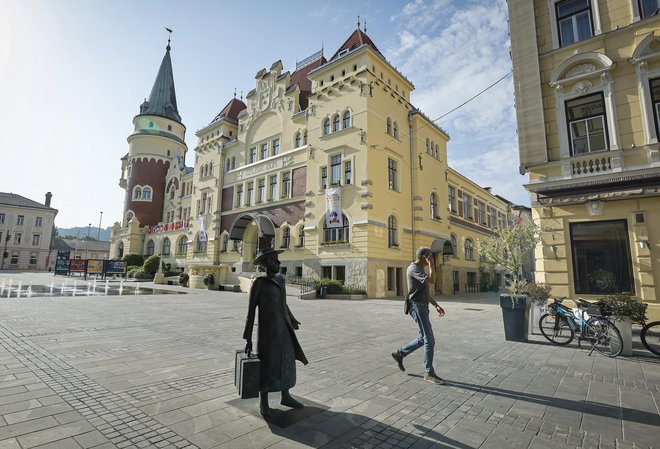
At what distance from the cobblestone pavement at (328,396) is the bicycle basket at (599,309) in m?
0.90

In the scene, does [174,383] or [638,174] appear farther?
[638,174]

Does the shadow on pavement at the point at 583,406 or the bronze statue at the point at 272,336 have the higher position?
the bronze statue at the point at 272,336

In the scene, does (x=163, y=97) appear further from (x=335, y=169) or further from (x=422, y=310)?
(x=422, y=310)

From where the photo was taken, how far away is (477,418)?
3.83 meters

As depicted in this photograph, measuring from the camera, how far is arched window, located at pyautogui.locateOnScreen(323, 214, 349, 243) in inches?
899

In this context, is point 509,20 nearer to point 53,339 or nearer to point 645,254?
point 645,254

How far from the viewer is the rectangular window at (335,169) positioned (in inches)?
945

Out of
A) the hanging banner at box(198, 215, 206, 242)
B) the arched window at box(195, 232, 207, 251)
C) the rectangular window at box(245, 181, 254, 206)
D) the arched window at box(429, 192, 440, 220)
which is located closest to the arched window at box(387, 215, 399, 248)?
the arched window at box(429, 192, 440, 220)

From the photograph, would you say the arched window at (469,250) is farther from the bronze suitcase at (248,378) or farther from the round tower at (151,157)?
the round tower at (151,157)

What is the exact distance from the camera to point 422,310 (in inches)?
208

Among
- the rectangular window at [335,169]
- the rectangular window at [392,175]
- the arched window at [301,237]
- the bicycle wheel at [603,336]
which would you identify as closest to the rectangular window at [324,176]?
the rectangular window at [335,169]

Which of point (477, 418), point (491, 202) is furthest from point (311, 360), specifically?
point (491, 202)

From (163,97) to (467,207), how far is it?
45.7m

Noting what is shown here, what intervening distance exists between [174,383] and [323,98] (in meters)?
24.2
